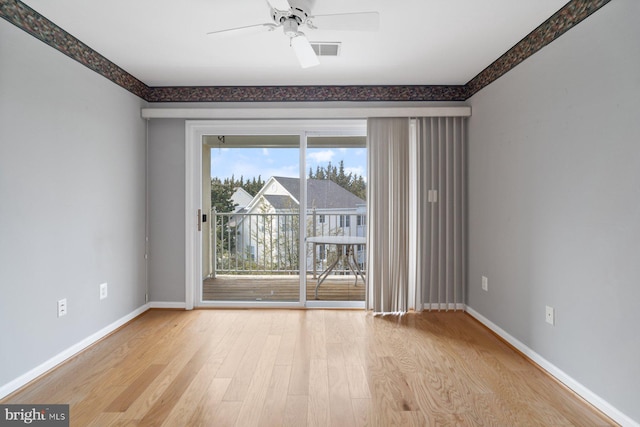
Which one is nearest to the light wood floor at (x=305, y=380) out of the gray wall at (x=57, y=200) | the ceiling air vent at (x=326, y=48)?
the gray wall at (x=57, y=200)

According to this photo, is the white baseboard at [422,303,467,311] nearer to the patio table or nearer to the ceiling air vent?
the patio table

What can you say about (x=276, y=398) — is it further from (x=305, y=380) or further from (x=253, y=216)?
(x=253, y=216)

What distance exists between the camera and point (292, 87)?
372cm

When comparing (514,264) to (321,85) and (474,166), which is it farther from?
(321,85)

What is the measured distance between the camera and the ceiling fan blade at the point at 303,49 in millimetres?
2227

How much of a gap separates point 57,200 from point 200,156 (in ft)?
5.08

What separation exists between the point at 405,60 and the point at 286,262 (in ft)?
7.61

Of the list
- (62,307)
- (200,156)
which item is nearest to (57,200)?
(62,307)

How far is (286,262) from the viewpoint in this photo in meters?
3.92

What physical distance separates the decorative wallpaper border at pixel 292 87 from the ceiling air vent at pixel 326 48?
0.80m

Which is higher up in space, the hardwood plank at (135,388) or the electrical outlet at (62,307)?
the electrical outlet at (62,307)

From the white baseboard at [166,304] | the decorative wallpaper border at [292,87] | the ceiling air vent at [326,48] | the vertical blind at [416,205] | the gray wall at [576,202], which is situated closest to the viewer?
the gray wall at [576,202]

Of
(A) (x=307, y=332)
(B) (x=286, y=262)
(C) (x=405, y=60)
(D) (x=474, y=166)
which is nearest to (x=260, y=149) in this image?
(B) (x=286, y=262)

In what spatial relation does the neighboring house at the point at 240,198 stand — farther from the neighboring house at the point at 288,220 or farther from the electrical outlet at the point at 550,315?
the electrical outlet at the point at 550,315
